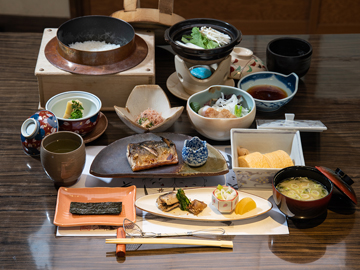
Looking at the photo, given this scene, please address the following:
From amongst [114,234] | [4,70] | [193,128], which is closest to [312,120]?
[193,128]

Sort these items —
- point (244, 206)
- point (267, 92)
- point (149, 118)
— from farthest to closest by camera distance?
point (267, 92) < point (149, 118) < point (244, 206)

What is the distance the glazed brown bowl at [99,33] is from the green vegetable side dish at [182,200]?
890 millimetres

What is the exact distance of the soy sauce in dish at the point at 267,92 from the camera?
83.4 inches

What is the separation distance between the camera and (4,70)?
240 cm

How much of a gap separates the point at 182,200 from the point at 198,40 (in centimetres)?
95

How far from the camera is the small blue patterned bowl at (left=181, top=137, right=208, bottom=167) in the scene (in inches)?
65.7

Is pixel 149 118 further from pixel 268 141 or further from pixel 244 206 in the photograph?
pixel 244 206

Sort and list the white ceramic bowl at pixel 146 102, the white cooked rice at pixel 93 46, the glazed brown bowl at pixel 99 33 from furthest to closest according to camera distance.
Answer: the white cooked rice at pixel 93 46 → the glazed brown bowl at pixel 99 33 → the white ceramic bowl at pixel 146 102

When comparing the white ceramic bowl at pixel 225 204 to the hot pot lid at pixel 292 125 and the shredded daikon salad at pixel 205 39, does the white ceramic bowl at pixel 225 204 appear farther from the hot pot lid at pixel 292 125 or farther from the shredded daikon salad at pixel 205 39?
the shredded daikon salad at pixel 205 39

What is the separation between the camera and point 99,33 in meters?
2.33

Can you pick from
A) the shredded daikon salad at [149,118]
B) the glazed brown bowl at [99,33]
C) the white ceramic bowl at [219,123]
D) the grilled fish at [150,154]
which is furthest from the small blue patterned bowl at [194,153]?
the glazed brown bowl at [99,33]

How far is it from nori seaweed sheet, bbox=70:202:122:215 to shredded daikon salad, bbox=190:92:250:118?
2.08 ft

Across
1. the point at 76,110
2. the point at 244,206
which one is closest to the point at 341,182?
the point at 244,206

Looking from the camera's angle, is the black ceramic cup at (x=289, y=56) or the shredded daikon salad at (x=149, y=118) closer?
the shredded daikon salad at (x=149, y=118)
